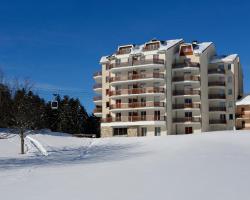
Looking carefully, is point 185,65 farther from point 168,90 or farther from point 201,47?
point 201,47

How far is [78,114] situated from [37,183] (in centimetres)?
8897

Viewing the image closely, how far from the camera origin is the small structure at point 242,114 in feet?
273

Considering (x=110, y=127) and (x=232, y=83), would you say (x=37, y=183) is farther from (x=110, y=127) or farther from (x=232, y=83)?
(x=232, y=83)

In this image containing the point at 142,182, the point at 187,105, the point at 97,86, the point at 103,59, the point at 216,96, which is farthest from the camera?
the point at 103,59

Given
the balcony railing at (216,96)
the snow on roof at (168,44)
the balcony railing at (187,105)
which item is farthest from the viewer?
the balcony railing at (216,96)

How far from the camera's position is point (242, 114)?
8394 cm

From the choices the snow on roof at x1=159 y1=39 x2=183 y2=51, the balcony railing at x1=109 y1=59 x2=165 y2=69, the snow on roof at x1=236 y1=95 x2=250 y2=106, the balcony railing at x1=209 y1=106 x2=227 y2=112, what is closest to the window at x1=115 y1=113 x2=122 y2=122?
the balcony railing at x1=109 y1=59 x2=165 y2=69

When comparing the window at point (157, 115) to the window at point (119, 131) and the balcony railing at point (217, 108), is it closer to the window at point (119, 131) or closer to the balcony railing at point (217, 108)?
the window at point (119, 131)

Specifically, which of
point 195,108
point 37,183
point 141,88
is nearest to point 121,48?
point 141,88

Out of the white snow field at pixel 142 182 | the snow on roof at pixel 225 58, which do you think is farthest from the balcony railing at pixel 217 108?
the white snow field at pixel 142 182

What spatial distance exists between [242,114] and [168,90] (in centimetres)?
1541

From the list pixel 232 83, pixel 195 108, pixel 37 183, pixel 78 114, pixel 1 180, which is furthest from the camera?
pixel 78 114

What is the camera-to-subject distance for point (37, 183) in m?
20.8

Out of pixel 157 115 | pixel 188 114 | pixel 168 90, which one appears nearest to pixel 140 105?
pixel 157 115
